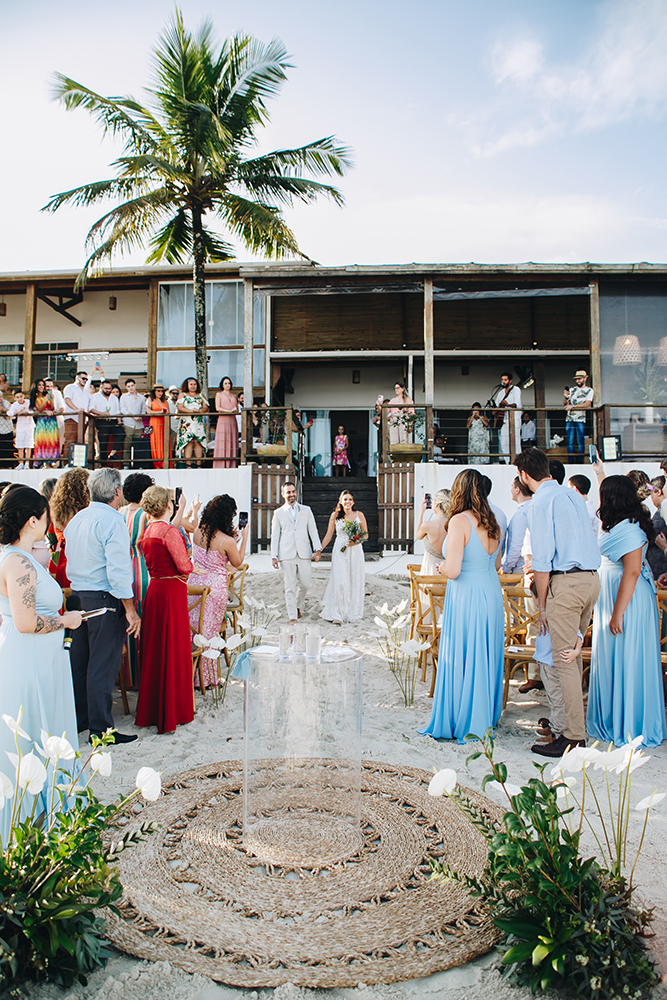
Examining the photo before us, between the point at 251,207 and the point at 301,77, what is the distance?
3.01 metres

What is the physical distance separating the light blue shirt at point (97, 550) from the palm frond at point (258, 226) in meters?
10.6

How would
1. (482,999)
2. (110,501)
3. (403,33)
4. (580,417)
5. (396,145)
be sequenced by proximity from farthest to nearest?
(580,417), (396,145), (403,33), (110,501), (482,999)

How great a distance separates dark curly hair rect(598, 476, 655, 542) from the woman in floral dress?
960cm

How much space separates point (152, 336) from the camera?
15.9 metres

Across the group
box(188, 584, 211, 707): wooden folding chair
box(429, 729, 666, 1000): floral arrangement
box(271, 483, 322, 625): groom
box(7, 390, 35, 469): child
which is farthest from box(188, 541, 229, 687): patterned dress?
box(7, 390, 35, 469): child

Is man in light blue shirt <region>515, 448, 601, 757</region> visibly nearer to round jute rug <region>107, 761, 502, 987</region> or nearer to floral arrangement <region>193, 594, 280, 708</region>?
round jute rug <region>107, 761, 502, 987</region>

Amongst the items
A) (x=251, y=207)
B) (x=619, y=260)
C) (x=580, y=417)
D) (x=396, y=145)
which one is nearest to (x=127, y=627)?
(x=396, y=145)

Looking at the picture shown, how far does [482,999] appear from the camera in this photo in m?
2.01

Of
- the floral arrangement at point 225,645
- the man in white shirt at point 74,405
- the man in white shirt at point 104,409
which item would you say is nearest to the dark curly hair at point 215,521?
the floral arrangement at point 225,645

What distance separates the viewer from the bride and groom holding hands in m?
8.62

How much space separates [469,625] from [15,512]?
9.38 ft

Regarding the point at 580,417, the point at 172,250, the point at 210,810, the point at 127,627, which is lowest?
the point at 210,810

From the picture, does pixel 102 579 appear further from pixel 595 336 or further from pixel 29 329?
pixel 29 329

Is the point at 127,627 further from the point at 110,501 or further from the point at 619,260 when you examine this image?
the point at 619,260
